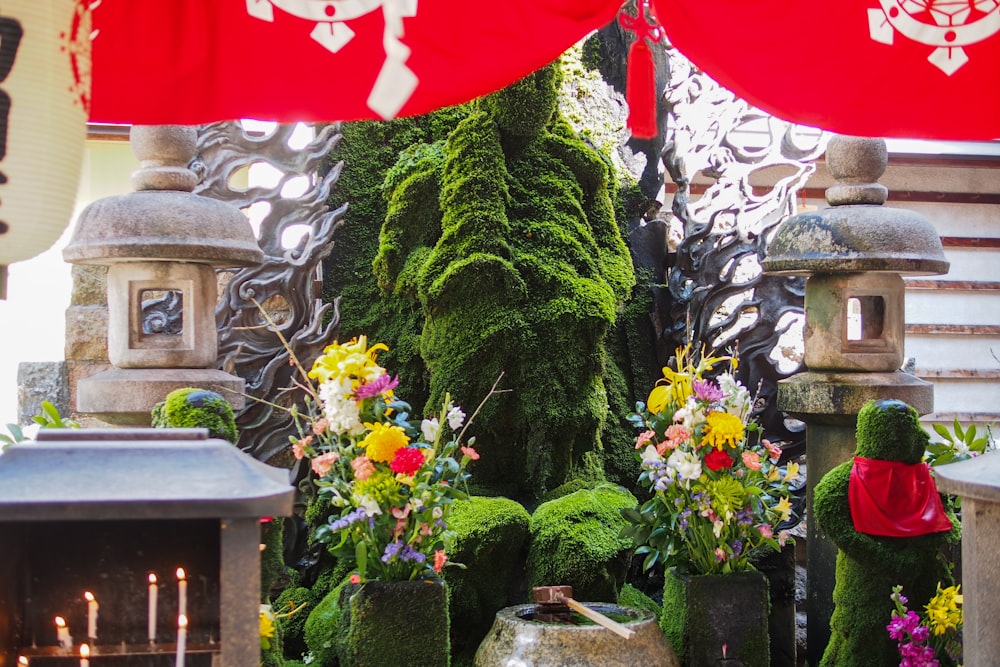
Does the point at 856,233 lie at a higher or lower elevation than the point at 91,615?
higher

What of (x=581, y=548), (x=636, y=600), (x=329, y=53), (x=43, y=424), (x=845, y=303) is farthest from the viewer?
(x=636, y=600)

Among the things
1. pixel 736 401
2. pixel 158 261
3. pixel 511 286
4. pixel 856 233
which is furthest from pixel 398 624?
pixel 856 233

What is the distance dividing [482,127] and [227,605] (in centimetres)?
362

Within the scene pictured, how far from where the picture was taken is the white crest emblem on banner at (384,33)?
3508 mm

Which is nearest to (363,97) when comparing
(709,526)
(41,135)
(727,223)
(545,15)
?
(545,15)

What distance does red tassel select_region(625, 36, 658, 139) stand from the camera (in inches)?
152

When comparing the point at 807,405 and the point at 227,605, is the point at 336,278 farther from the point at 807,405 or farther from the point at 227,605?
the point at 227,605

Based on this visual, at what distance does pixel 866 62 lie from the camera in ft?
12.5

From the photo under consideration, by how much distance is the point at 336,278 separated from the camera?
615cm

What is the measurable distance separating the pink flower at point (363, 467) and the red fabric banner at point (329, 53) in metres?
1.31

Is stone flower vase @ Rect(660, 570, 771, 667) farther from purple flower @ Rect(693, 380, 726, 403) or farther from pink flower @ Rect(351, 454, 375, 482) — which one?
pink flower @ Rect(351, 454, 375, 482)

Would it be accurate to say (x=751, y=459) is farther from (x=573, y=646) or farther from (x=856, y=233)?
(x=856, y=233)

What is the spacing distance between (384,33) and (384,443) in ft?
5.04

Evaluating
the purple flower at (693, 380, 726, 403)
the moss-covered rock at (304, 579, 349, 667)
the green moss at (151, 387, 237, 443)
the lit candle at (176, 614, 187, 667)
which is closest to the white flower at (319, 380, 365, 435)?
the green moss at (151, 387, 237, 443)
